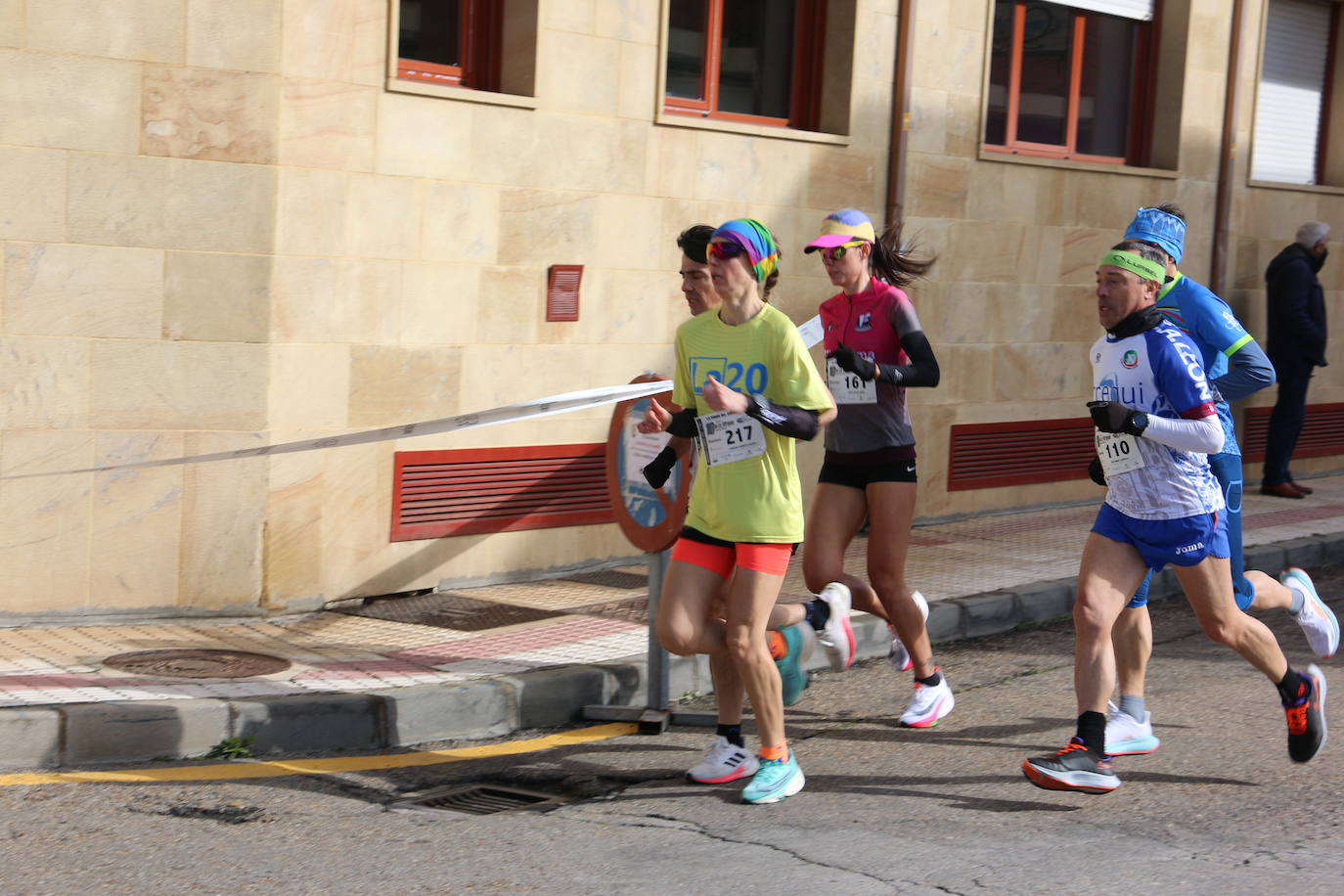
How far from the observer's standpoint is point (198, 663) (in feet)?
22.2

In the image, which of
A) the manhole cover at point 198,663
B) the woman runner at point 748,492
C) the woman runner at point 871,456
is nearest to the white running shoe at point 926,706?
the woman runner at point 871,456

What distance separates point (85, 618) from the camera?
7.48 meters

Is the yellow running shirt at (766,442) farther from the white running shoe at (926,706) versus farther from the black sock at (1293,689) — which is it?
the black sock at (1293,689)

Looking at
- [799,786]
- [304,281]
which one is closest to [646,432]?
[799,786]

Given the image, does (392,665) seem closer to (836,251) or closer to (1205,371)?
(836,251)

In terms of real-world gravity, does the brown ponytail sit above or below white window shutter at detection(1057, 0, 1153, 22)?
below

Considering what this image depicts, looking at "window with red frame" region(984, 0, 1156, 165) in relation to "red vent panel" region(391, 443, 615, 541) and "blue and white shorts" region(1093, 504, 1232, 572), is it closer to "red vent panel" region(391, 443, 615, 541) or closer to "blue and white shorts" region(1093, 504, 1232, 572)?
"red vent panel" region(391, 443, 615, 541)

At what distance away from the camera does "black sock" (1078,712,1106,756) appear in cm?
557

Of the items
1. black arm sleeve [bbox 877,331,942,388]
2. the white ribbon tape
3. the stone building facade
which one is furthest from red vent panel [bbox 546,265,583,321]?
black arm sleeve [bbox 877,331,942,388]

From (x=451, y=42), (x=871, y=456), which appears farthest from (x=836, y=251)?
(x=451, y=42)

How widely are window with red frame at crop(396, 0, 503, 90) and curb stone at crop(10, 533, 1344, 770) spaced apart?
137 inches

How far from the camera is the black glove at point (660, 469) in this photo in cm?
577

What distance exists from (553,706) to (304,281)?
2502mm

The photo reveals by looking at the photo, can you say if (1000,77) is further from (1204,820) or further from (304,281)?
(1204,820)
